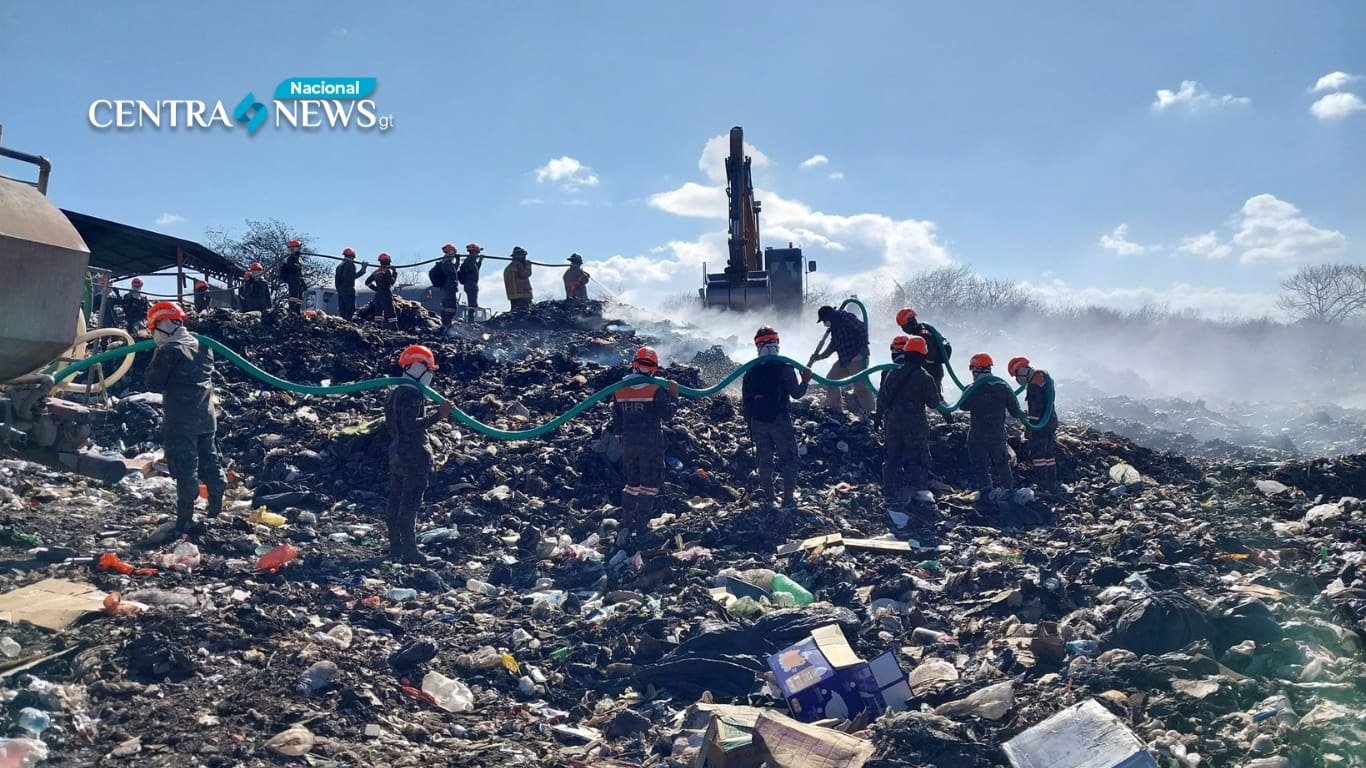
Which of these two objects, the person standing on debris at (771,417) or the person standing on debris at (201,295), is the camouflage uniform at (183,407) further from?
the person standing on debris at (201,295)

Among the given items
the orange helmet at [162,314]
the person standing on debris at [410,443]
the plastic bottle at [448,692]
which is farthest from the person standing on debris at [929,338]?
the orange helmet at [162,314]

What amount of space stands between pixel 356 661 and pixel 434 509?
4021mm

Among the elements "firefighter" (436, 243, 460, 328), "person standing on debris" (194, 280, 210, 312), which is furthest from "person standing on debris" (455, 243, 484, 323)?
"person standing on debris" (194, 280, 210, 312)

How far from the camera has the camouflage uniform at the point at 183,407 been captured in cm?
675

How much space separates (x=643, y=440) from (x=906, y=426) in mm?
2828

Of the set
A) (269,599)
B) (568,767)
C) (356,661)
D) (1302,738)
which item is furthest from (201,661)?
(1302,738)

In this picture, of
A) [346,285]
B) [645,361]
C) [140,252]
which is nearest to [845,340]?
[645,361]

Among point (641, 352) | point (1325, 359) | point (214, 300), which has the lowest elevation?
point (1325, 359)

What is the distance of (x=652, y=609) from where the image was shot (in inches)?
237

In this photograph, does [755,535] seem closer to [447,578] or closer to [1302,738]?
[447,578]

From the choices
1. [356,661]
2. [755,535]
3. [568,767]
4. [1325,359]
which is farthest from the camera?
[1325,359]

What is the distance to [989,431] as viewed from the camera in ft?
30.3

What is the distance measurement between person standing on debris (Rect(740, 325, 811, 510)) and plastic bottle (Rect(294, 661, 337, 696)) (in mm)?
4761

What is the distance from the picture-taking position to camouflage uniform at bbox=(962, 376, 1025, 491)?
9.16 meters
